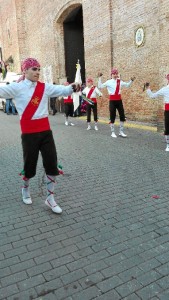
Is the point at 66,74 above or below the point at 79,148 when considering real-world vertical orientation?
above

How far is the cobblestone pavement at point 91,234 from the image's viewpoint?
2725 mm

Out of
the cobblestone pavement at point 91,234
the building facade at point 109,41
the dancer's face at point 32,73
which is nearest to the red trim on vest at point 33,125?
the dancer's face at point 32,73

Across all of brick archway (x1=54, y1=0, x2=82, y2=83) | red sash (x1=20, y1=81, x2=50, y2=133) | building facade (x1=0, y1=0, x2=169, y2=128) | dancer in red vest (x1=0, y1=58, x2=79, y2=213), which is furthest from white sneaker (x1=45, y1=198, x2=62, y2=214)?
brick archway (x1=54, y1=0, x2=82, y2=83)

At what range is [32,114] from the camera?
407 cm

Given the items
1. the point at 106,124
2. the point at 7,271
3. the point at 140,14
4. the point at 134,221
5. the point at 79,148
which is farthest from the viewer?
the point at 106,124

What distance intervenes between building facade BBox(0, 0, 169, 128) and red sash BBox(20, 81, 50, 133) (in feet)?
20.2

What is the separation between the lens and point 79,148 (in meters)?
8.29

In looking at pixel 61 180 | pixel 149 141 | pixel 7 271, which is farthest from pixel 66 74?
pixel 7 271

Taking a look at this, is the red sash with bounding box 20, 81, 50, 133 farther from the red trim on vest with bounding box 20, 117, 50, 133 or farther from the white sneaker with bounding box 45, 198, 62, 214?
the white sneaker with bounding box 45, 198, 62, 214

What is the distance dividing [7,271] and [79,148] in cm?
549

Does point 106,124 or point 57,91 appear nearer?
point 57,91

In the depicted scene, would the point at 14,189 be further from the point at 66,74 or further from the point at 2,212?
the point at 66,74

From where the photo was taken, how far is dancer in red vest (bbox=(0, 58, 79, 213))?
13.1 ft

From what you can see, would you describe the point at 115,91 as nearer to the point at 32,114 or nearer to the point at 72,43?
the point at 32,114
